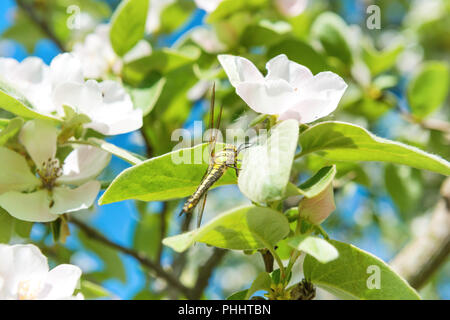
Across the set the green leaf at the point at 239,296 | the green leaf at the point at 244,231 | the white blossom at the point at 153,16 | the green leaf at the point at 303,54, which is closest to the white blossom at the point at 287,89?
the green leaf at the point at 244,231

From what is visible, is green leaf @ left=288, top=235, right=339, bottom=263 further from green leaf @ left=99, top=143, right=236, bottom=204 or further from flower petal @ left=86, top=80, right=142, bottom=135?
flower petal @ left=86, top=80, right=142, bottom=135

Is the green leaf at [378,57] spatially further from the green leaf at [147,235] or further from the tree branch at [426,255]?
the green leaf at [147,235]

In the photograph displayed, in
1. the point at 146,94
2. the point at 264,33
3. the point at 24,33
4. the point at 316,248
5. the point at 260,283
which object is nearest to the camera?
the point at 316,248

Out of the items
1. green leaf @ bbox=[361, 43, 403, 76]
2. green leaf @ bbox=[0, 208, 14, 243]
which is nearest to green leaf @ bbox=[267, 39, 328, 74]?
green leaf @ bbox=[361, 43, 403, 76]

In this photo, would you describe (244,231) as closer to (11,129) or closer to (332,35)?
(11,129)

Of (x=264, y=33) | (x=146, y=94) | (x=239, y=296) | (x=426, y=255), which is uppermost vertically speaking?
(x=264, y=33)

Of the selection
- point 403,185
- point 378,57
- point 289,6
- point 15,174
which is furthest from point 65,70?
point 403,185

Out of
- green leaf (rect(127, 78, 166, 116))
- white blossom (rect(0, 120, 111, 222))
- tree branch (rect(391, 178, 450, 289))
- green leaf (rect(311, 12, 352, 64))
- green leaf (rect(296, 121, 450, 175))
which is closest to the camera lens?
green leaf (rect(296, 121, 450, 175))
